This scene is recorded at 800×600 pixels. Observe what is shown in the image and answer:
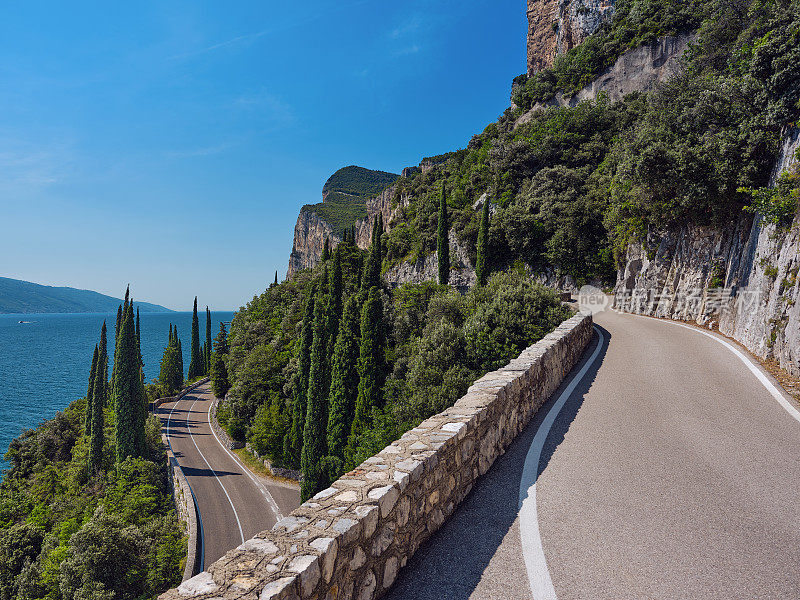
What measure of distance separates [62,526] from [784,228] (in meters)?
38.4

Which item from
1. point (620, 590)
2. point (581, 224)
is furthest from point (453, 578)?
point (581, 224)

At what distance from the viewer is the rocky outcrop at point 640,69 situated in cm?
4162

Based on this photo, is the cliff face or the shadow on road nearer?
the shadow on road

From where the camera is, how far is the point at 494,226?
137 feet

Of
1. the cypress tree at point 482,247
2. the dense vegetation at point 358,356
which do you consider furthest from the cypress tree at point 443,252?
the dense vegetation at point 358,356

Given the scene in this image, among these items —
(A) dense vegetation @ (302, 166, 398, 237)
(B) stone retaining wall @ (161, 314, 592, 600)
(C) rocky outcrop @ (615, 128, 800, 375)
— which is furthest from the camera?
(A) dense vegetation @ (302, 166, 398, 237)

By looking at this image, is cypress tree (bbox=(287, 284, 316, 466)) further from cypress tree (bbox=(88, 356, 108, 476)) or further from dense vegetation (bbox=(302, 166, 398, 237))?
dense vegetation (bbox=(302, 166, 398, 237))

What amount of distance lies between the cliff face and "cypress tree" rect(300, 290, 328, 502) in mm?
63041

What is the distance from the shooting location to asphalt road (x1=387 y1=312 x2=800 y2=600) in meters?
3.14

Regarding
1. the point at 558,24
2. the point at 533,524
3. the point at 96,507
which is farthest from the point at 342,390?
the point at 558,24

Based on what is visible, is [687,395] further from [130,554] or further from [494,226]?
[494,226]

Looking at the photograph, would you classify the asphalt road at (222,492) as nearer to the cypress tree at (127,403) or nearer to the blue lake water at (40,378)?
the cypress tree at (127,403)

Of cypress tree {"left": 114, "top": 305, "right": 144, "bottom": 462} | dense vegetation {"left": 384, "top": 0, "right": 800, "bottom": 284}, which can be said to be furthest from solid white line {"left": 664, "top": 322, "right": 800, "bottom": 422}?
cypress tree {"left": 114, "top": 305, "right": 144, "bottom": 462}

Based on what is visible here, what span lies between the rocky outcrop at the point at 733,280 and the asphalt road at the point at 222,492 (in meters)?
25.9
